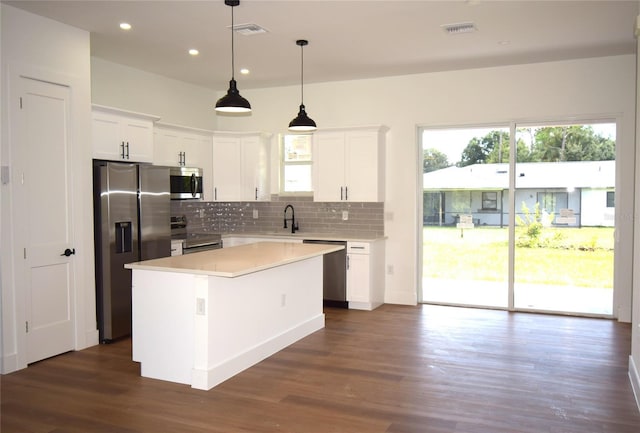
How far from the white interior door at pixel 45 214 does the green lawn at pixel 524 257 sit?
462 cm

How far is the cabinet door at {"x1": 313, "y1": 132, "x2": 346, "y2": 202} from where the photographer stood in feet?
24.2

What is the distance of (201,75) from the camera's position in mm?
7188

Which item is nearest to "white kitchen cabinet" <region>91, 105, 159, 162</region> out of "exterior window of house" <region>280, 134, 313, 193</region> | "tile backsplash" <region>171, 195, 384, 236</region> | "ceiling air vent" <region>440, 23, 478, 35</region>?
"tile backsplash" <region>171, 195, 384, 236</region>

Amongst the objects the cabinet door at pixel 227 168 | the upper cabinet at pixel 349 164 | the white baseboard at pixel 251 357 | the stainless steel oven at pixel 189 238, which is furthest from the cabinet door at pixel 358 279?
the cabinet door at pixel 227 168

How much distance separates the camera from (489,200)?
704cm

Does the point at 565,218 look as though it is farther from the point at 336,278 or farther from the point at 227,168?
the point at 227,168

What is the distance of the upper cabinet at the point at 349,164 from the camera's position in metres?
7.18

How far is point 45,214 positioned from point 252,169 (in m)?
3.46

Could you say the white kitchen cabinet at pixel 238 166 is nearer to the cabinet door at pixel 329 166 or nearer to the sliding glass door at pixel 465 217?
the cabinet door at pixel 329 166

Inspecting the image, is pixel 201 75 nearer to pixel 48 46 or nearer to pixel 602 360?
pixel 48 46

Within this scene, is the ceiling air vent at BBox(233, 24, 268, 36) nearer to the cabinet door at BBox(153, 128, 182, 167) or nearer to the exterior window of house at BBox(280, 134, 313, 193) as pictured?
the cabinet door at BBox(153, 128, 182, 167)

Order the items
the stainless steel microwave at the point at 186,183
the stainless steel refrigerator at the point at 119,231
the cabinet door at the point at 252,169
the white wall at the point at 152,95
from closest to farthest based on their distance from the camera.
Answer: the stainless steel refrigerator at the point at 119,231 < the white wall at the point at 152,95 < the stainless steel microwave at the point at 186,183 < the cabinet door at the point at 252,169

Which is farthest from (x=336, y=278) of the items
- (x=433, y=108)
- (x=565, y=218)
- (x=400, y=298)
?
(x=565, y=218)

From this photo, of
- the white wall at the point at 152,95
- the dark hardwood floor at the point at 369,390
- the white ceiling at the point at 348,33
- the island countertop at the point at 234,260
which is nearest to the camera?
the dark hardwood floor at the point at 369,390
